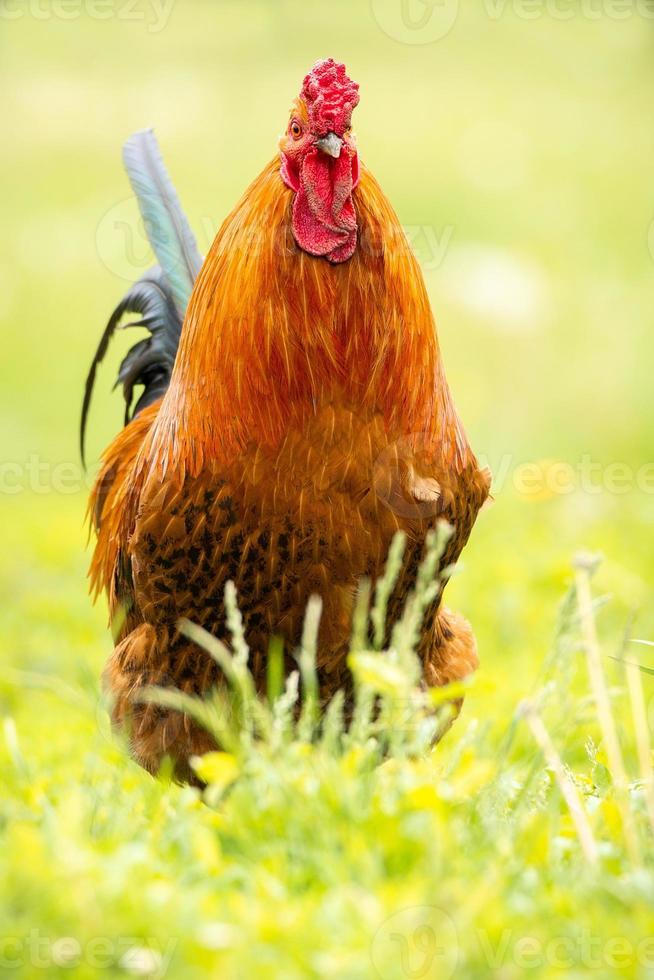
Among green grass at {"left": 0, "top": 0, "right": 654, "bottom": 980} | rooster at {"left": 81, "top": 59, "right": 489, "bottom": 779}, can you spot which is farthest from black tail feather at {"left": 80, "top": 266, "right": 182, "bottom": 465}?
green grass at {"left": 0, "top": 0, "right": 654, "bottom": 980}

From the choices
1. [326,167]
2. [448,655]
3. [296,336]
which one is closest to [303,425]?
[296,336]

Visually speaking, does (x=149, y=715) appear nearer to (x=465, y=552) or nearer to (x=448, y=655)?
(x=448, y=655)

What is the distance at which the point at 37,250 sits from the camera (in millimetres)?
13875

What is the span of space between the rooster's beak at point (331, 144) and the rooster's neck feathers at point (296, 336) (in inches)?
6.5

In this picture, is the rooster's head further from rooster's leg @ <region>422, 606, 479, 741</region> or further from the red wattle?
rooster's leg @ <region>422, 606, 479, 741</region>

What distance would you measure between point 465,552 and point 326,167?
4.91 m

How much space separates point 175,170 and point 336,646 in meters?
12.3

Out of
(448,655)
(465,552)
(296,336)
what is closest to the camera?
(296,336)

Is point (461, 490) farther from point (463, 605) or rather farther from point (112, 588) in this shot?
point (463, 605)

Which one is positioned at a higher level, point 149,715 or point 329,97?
point 329,97

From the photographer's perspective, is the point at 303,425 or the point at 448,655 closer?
the point at 303,425

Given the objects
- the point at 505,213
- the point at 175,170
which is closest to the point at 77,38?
the point at 175,170

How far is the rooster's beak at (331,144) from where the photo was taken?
3.19 m

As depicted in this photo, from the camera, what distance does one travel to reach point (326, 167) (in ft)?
10.8
